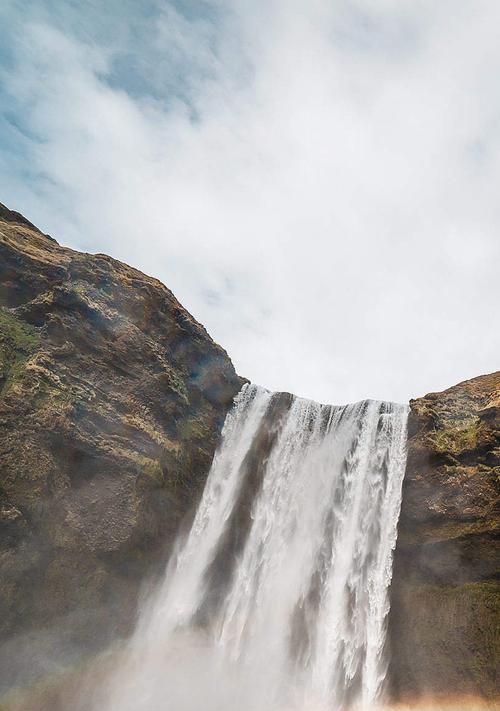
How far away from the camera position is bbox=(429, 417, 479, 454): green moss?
727 inches

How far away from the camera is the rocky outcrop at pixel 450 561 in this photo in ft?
49.3

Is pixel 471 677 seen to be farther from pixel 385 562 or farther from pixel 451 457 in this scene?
pixel 451 457

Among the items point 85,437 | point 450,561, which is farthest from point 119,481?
point 450,561

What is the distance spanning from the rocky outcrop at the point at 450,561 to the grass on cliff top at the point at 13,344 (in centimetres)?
1876

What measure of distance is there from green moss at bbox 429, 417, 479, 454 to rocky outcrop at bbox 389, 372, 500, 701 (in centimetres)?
4

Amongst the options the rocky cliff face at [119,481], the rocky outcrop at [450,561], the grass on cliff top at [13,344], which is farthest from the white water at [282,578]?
the grass on cliff top at [13,344]

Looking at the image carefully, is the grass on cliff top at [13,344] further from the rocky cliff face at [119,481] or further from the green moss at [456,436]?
the green moss at [456,436]

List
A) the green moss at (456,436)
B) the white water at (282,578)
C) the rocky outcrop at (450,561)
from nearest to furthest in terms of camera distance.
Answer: the rocky outcrop at (450,561) → the white water at (282,578) → the green moss at (456,436)

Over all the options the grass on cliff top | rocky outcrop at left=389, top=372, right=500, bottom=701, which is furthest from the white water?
the grass on cliff top

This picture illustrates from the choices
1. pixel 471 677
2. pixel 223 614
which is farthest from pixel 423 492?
pixel 223 614

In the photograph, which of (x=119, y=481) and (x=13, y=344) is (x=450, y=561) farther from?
(x=13, y=344)

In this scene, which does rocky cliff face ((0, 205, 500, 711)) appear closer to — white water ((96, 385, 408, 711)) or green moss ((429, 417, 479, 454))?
green moss ((429, 417, 479, 454))

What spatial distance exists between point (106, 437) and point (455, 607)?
16.3 m

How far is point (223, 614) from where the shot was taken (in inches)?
719
